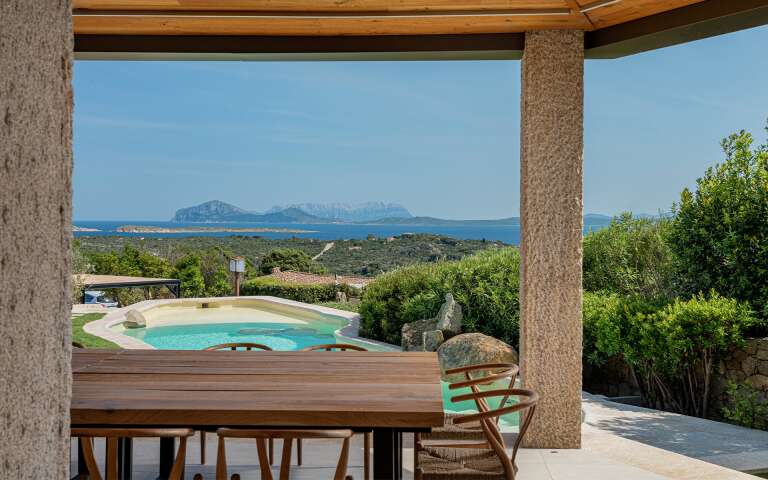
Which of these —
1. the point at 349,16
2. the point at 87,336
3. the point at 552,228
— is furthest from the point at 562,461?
the point at 87,336

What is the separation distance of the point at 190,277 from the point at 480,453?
12820mm

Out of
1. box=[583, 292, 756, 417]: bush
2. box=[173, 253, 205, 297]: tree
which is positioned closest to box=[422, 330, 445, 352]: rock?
box=[583, 292, 756, 417]: bush

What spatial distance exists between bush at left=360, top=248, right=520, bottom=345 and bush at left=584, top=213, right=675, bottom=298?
91cm

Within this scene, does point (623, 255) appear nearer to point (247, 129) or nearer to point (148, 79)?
point (247, 129)

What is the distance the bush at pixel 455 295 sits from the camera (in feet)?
27.3

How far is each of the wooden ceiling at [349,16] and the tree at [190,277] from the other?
1109 centimetres

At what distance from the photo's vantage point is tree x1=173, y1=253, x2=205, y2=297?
14.7m

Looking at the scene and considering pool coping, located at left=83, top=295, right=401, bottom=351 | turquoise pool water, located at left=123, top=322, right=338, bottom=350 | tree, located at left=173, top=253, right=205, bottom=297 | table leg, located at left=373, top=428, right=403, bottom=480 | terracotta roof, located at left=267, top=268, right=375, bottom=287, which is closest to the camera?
table leg, located at left=373, top=428, right=403, bottom=480

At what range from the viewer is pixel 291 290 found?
14.9 meters

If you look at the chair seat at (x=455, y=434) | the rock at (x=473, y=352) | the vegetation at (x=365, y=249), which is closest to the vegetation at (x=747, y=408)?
the rock at (x=473, y=352)

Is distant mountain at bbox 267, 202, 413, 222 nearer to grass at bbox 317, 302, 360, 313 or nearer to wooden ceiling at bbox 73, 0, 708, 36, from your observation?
grass at bbox 317, 302, 360, 313

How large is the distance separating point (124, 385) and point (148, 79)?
39.5 meters

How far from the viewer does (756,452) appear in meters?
4.29

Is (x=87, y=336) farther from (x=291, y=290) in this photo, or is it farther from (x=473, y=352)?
(x=291, y=290)
